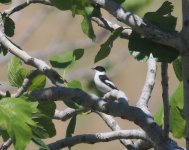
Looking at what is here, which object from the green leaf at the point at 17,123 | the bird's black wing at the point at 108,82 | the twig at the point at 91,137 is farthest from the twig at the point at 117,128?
the bird's black wing at the point at 108,82

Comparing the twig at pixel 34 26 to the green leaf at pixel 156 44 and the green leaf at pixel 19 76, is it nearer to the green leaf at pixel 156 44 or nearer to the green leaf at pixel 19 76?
the green leaf at pixel 19 76

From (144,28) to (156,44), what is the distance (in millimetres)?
67

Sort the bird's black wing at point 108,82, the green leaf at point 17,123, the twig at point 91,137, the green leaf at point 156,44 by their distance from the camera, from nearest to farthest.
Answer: the green leaf at point 17,123
the green leaf at point 156,44
the twig at point 91,137
the bird's black wing at point 108,82

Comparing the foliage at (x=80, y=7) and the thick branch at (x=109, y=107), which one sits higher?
the foliage at (x=80, y=7)

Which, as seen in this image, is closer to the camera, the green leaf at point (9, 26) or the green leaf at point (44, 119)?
the green leaf at point (44, 119)

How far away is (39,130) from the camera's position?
1.03m

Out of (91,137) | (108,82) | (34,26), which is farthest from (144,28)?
(108,82)

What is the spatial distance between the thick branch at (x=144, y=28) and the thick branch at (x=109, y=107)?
165 millimetres

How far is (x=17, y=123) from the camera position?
0.94 m

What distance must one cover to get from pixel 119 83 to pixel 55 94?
5434 millimetres

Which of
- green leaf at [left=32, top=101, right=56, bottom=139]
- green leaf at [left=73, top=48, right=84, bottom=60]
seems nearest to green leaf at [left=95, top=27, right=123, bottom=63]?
green leaf at [left=32, top=101, right=56, bottom=139]

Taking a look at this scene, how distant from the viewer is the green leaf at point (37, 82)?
131 cm

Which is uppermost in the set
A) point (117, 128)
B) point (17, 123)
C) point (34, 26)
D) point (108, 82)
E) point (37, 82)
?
point (17, 123)

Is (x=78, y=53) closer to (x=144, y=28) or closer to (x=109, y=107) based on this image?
(x=109, y=107)
